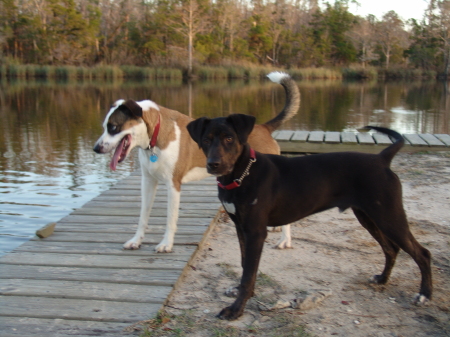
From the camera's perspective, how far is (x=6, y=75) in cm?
4072

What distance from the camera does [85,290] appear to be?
3.45 meters

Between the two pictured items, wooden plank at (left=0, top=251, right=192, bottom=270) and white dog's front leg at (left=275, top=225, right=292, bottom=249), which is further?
white dog's front leg at (left=275, top=225, right=292, bottom=249)

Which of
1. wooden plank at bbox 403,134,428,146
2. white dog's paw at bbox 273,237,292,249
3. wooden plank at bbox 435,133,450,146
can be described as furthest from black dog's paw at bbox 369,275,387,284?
wooden plank at bbox 435,133,450,146

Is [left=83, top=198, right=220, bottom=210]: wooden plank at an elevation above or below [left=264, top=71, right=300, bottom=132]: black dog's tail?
below

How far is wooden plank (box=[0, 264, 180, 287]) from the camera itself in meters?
3.62

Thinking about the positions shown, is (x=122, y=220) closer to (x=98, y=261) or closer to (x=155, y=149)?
(x=98, y=261)

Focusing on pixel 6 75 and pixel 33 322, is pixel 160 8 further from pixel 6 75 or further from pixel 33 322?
pixel 33 322

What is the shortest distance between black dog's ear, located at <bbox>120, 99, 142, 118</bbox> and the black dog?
87 cm

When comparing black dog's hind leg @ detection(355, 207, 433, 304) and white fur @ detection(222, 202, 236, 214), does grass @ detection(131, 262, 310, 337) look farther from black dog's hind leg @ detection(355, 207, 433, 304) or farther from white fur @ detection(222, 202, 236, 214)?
black dog's hind leg @ detection(355, 207, 433, 304)

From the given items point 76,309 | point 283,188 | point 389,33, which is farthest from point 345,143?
point 389,33

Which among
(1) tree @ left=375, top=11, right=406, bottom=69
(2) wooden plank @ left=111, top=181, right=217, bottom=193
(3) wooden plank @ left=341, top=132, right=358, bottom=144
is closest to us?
(2) wooden plank @ left=111, top=181, right=217, bottom=193

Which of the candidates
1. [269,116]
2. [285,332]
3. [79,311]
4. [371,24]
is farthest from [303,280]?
[371,24]

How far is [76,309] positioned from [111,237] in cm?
150

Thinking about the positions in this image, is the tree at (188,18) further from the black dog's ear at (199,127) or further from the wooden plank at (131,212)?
the black dog's ear at (199,127)
